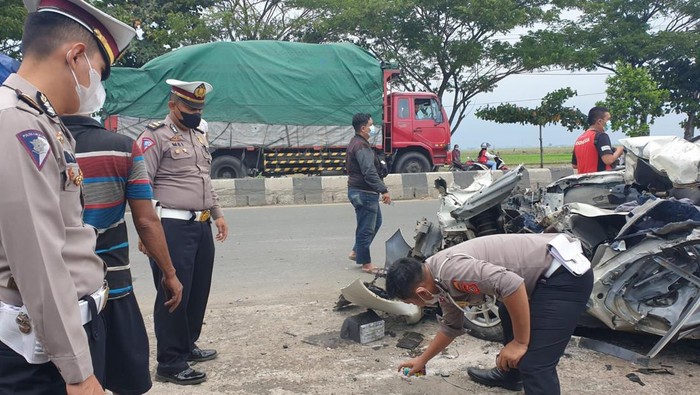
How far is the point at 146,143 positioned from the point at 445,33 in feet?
64.3

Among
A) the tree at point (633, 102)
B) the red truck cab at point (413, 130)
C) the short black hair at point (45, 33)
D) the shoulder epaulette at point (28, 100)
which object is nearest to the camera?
the shoulder epaulette at point (28, 100)

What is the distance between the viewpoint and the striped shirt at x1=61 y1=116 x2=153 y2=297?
2.29 m

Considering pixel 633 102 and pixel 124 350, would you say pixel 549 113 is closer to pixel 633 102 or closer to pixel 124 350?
pixel 633 102

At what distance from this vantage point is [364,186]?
6.44 metres

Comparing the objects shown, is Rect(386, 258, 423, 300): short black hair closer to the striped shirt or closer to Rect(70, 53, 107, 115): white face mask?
the striped shirt

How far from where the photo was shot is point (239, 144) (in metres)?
15.4

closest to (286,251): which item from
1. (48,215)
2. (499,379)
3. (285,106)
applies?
(499,379)

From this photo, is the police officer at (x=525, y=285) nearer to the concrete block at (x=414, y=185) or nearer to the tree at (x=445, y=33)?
the concrete block at (x=414, y=185)

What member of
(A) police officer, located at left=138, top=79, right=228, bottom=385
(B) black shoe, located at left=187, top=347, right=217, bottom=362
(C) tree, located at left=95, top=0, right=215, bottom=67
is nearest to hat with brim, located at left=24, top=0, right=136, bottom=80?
(A) police officer, located at left=138, top=79, right=228, bottom=385

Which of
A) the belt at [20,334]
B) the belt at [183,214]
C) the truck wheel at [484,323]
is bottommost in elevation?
the truck wheel at [484,323]

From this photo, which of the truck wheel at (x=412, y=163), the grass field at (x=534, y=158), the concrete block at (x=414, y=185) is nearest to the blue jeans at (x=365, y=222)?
the concrete block at (x=414, y=185)

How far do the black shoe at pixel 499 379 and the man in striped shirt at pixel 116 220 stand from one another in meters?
2.03

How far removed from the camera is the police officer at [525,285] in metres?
2.65

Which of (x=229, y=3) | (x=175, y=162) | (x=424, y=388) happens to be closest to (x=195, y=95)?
(x=175, y=162)
